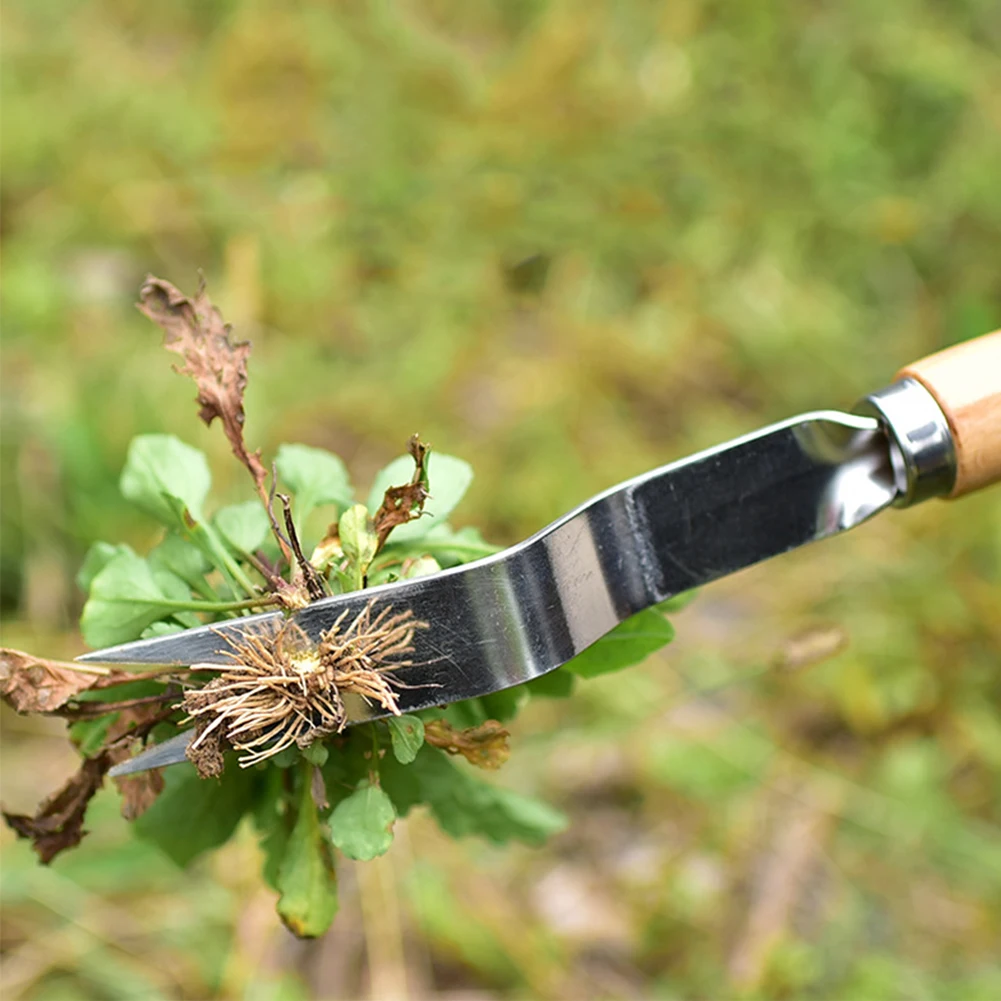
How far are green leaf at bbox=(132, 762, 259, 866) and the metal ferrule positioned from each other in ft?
1.36

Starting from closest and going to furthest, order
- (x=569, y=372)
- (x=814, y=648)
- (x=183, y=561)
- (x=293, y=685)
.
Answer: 1. (x=293, y=685)
2. (x=183, y=561)
3. (x=814, y=648)
4. (x=569, y=372)

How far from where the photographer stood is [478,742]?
54 centimetres

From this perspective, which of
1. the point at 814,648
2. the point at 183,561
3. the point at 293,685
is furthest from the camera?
the point at 814,648

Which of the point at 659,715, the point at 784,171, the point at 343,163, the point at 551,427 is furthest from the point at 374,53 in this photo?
the point at 659,715

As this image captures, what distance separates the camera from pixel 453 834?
65 centimetres

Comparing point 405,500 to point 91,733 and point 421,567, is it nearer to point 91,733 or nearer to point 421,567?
point 421,567

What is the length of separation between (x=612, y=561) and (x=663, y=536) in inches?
1.7

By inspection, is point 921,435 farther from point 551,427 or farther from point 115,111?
point 115,111

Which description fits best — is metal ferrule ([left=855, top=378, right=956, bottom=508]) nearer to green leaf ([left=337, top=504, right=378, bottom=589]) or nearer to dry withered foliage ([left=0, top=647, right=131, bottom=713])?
green leaf ([left=337, top=504, right=378, bottom=589])

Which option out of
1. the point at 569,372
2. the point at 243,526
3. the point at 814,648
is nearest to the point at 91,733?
the point at 243,526

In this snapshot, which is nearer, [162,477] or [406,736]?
[406,736]

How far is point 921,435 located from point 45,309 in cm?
140

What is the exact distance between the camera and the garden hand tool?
0.52 meters

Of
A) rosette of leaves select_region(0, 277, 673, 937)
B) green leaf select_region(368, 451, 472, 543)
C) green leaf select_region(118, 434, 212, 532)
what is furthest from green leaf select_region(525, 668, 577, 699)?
green leaf select_region(118, 434, 212, 532)
